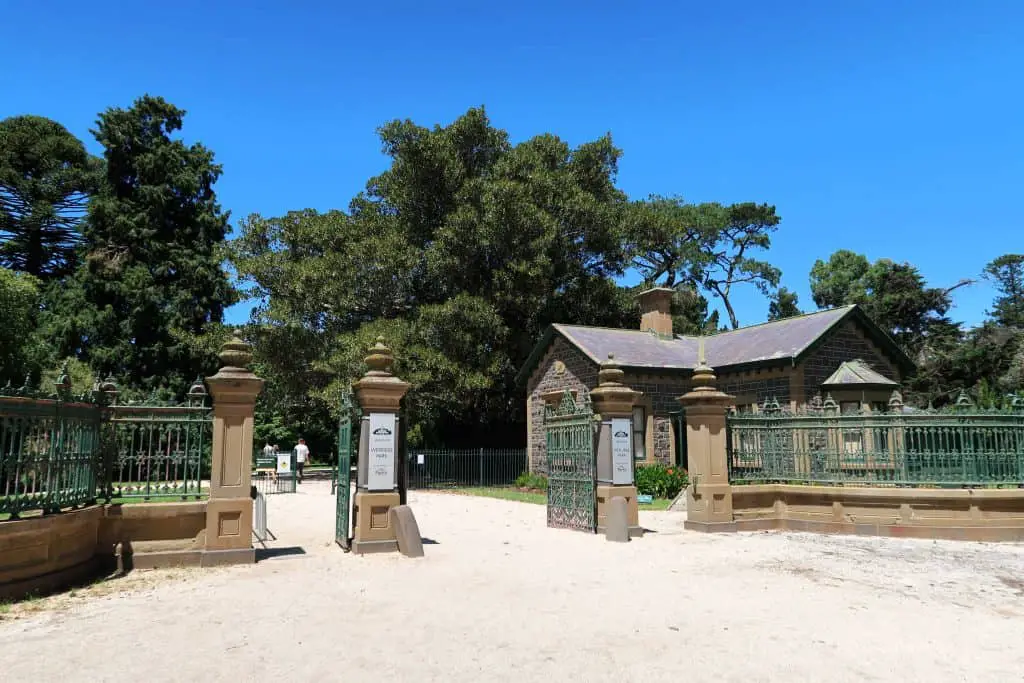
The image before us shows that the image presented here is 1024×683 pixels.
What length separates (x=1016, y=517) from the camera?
11.9 m

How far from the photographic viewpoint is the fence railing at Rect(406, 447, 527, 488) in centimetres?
2680

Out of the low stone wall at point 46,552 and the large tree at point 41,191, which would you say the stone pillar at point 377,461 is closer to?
the low stone wall at point 46,552

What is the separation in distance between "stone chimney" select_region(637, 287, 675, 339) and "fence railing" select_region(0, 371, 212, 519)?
19576mm

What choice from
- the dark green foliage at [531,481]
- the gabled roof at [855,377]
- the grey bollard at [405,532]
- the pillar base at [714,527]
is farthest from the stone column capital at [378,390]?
the gabled roof at [855,377]

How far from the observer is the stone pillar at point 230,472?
30.2 ft

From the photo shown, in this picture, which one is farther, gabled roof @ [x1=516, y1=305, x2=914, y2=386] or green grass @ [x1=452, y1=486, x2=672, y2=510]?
gabled roof @ [x1=516, y1=305, x2=914, y2=386]

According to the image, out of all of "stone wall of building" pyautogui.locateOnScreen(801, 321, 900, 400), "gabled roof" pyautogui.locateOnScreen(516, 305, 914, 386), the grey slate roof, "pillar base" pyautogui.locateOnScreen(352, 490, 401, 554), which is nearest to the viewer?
"pillar base" pyautogui.locateOnScreen(352, 490, 401, 554)

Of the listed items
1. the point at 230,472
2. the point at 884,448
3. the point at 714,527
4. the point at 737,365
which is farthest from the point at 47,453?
the point at 737,365

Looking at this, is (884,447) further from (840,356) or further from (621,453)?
(840,356)

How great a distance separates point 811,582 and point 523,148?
24.9 metres

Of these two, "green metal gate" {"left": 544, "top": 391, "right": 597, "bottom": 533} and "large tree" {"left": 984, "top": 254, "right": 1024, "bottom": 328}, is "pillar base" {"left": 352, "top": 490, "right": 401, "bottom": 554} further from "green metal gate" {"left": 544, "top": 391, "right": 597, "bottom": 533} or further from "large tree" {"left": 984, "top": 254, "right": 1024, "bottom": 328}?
"large tree" {"left": 984, "top": 254, "right": 1024, "bottom": 328}

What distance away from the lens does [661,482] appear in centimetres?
2034

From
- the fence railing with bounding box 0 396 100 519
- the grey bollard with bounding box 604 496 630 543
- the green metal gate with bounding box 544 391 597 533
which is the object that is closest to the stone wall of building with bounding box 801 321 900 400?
the green metal gate with bounding box 544 391 597 533

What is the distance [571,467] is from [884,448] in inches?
220
